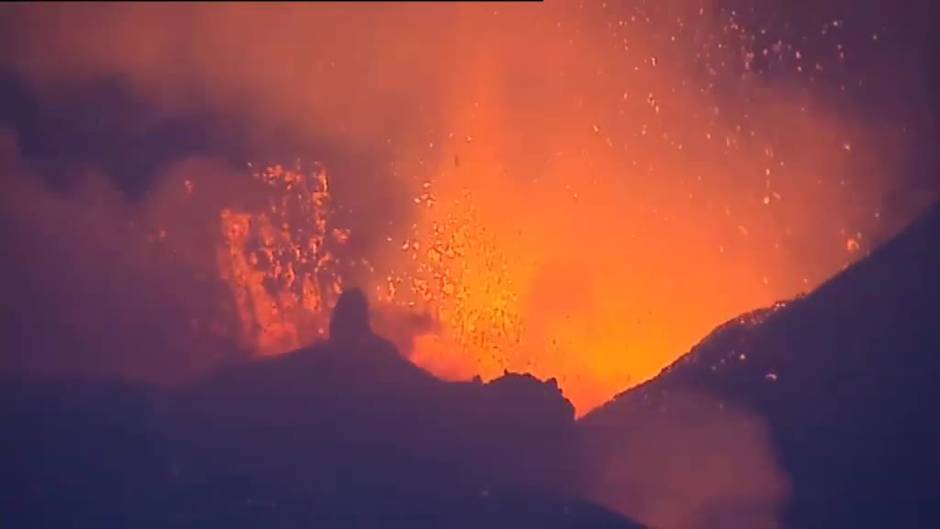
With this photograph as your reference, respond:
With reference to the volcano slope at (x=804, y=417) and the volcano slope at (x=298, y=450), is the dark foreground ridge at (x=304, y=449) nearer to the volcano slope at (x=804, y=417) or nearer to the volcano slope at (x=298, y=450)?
the volcano slope at (x=298, y=450)

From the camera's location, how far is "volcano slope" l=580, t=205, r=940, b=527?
40.6 feet

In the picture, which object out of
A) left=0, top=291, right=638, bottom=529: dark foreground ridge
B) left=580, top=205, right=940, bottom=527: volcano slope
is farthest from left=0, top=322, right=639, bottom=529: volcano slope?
left=580, top=205, right=940, bottom=527: volcano slope

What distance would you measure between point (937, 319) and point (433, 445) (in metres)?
6.35

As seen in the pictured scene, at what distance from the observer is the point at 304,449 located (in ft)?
43.2

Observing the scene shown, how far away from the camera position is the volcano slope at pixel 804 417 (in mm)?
12367

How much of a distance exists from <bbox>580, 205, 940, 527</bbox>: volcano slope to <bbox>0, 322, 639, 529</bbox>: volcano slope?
85 centimetres

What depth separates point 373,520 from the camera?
12.7 meters

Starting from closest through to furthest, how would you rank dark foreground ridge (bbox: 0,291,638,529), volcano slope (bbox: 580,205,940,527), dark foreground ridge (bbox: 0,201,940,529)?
volcano slope (bbox: 580,205,940,527) < dark foreground ridge (bbox: 0,201,940,529) < dark foreground ridge (bbox: 0,291,638,529)

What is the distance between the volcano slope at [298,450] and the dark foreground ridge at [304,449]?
0.02 m

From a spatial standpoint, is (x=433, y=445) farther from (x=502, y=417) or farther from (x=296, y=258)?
(x=296, y=258)

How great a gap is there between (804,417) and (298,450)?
20.1 feet

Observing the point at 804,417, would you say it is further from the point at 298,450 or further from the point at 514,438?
the point at 298,450

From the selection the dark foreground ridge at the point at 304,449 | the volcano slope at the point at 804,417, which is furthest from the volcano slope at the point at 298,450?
the volcano slope at the point at 804,417

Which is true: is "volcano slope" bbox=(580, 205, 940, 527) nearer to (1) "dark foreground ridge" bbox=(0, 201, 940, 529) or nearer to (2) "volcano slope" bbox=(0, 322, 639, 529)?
(1) "dark foreground ridge" bbox=(0, 201, 940, 529)
